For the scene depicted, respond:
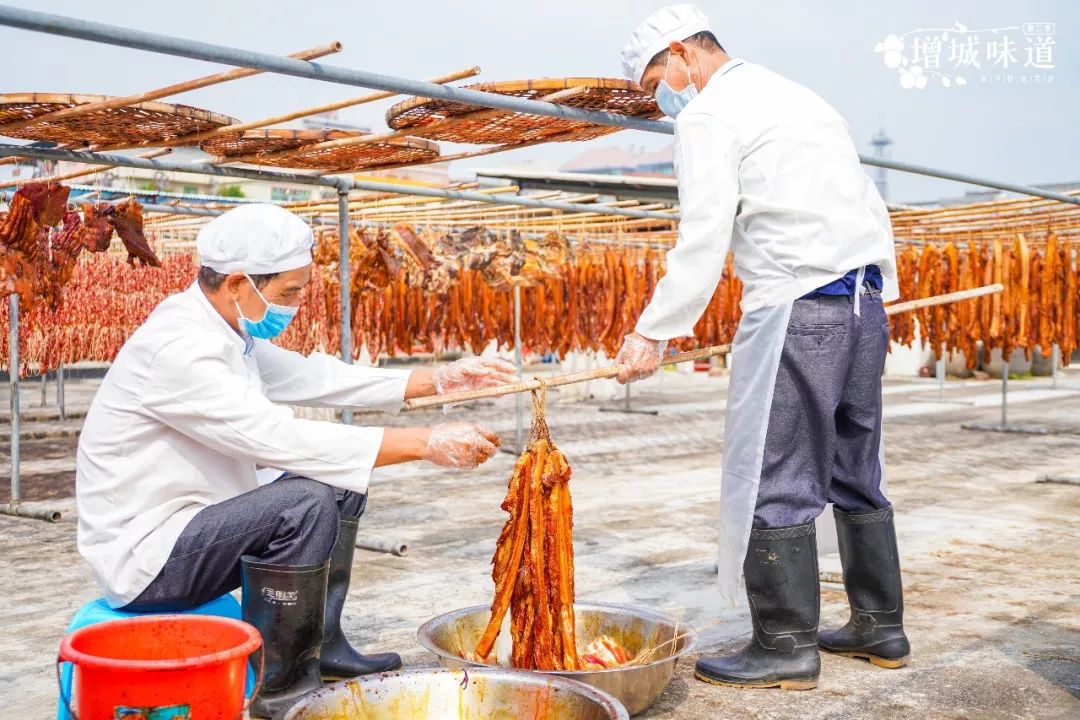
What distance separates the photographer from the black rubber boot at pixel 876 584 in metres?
4.32

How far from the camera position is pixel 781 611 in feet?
13.2

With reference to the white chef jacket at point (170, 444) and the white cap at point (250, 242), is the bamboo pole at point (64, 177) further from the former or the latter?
the white chef jacket at point (170, 444)

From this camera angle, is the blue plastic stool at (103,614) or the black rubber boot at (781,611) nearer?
the blue plastic stool at (103,614)

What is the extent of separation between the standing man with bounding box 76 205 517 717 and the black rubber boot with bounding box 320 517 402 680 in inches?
19.3

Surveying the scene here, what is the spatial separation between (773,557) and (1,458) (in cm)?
1040

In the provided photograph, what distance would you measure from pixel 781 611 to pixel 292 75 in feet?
8.61

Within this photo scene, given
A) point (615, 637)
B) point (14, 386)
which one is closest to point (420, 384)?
point (615, 637)

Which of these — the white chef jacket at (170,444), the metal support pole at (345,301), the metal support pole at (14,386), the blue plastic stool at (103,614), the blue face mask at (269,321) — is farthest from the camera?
the metal support pole at (14,386)

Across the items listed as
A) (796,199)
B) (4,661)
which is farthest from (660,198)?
(4,661)

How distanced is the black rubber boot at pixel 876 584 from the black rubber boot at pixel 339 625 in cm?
191

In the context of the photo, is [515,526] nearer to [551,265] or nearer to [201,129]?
[201,129]

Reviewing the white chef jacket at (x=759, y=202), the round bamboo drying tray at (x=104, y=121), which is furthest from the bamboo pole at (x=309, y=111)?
the white chef jacket at (x=759, y=202)

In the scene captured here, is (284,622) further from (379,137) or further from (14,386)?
(14,386)

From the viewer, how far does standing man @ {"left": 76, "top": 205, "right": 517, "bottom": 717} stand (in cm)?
335
